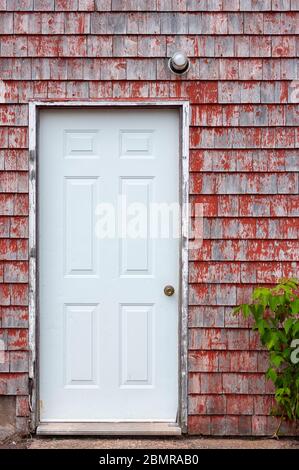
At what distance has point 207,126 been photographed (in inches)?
199

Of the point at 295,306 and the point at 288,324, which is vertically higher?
the point at 295,306

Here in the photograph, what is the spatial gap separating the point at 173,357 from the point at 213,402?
39 cm

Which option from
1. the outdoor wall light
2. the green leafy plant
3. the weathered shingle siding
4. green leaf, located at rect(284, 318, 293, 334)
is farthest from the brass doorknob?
the outdoor wall light

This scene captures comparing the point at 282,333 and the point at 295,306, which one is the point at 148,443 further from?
the point at 295,306

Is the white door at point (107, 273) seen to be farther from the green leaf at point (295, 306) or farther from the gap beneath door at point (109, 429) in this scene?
the green leaf at point (295, 306)

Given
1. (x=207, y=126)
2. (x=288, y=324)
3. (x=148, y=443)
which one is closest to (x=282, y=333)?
(x=288, y=324)

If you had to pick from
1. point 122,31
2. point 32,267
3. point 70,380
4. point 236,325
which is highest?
point 122,31

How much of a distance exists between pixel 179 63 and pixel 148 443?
2474 millimetres

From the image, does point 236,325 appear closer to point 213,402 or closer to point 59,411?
point 213,402

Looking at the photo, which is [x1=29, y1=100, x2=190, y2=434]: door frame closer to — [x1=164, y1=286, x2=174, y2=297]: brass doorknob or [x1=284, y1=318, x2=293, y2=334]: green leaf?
[x1=164, y1=286, x2=174, y2=297]: brass doorknob

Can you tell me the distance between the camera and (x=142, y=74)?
5.04 metres

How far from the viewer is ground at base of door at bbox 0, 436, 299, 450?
4922 mm
